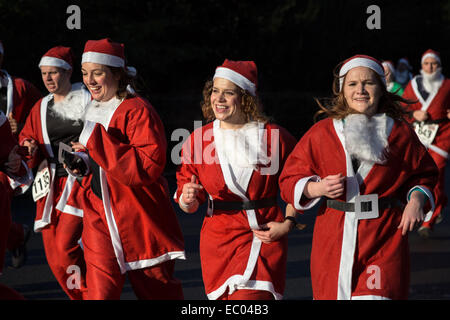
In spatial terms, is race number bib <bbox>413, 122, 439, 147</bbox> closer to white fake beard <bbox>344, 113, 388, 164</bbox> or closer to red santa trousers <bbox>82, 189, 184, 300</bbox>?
red santa trousers <bbox>82, 189, 184, 300</bbox>

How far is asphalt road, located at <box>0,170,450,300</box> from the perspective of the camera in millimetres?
6809

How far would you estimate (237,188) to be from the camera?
4.56 meters

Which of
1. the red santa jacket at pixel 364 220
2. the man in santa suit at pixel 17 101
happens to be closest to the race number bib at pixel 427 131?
the man in santa suit at pixel 17 101

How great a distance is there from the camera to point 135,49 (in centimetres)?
1592

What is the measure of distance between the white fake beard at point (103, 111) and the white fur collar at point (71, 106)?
1030 millimetres

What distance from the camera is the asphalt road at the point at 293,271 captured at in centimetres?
681

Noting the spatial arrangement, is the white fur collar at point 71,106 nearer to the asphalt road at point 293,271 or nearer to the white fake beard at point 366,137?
the asphalt road at point 293,271

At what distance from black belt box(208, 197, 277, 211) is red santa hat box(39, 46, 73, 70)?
2.58m

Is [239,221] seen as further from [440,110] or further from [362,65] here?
[440,110]

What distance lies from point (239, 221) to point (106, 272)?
0.92 meters

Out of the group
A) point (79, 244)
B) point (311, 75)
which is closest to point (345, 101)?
point (79, 244)

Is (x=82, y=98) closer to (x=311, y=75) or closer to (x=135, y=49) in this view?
(x=135, y=49)

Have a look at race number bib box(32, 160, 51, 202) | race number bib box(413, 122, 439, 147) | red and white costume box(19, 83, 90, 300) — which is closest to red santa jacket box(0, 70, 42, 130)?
red and white costume box(19, 83, 90, 300)
